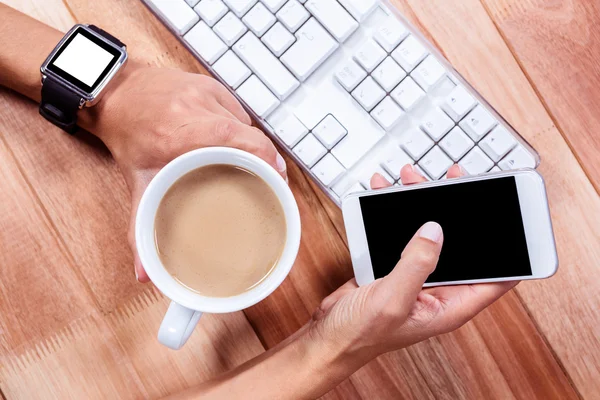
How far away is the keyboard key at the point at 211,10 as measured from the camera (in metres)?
0.56

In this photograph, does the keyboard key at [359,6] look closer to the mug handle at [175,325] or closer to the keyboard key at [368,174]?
the keyboard key at [368,174]

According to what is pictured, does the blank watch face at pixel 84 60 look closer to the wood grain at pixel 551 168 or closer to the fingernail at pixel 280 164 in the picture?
the fingernail at pixel 280 164

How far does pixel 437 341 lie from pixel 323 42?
37cm

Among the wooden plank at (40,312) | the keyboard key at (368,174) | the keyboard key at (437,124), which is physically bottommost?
the wooden plank at (40,312)

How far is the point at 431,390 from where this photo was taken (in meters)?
0.63

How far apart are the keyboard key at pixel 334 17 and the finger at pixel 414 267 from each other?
9.0 inches

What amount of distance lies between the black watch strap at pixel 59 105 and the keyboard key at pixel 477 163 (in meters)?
0.42

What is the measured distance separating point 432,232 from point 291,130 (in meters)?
0.19

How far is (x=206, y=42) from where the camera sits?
→ 0.57 m

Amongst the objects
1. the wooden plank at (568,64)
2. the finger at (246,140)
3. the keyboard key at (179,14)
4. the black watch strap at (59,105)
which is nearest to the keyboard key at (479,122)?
the wooden plank at (568,64)

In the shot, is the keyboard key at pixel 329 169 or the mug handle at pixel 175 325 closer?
the mug handle at pixel 175 325

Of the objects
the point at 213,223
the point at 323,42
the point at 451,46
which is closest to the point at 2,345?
the point at 213,223

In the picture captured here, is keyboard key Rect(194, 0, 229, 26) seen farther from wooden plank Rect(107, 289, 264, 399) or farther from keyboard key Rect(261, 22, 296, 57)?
wooden plank Rect(107, 289, 264, 399)

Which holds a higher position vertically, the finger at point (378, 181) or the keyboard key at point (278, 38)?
the keyboard key at point (278, 38)
